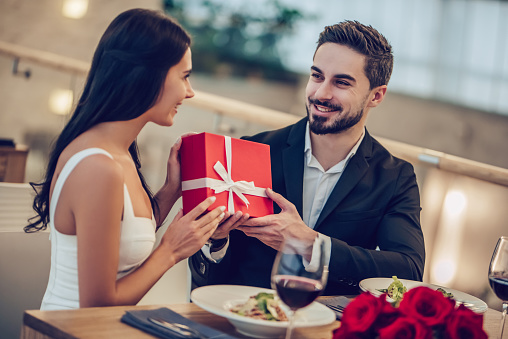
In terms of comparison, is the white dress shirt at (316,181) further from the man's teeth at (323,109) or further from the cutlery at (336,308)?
the cutlery at (336,308)

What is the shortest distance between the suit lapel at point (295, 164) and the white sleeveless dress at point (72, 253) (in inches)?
25.9

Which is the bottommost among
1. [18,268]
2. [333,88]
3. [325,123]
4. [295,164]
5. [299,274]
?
[18,268]

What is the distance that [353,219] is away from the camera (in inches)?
76.0

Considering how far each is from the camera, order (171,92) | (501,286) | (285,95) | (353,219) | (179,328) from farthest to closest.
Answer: (285,95) → (353,219) → (171,92) → (501,286) → (179,328)

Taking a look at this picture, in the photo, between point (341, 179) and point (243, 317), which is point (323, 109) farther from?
point (243, 317)

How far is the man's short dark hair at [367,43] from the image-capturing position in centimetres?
203

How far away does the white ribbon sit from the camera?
152 cm

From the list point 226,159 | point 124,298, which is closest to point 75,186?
point 124,298

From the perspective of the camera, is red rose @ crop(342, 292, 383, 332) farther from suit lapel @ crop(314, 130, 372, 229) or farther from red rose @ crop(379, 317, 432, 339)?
suit lapel @ crop(314, 130, 372, 229)

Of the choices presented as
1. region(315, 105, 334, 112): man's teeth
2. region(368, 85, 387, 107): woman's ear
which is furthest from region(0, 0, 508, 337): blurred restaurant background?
region(315, 105, 334, 112): man's teeth

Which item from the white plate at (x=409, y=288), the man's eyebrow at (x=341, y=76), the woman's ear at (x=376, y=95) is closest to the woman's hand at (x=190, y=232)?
the white plate at (x=409, y=288)

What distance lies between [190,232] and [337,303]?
1.28ft

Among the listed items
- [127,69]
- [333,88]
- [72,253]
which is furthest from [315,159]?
[72,253]

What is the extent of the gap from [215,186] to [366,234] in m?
0.66
